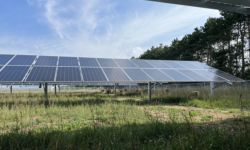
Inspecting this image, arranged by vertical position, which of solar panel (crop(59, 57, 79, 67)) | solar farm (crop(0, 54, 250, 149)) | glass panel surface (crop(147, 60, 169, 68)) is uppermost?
solar panel (crop(59, 57, 79, 67))

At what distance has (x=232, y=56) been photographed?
42.0 m

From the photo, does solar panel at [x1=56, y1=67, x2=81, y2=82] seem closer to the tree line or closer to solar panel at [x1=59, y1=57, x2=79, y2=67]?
solar panel at [x1=59, y1=57, x2=79, y2=67]

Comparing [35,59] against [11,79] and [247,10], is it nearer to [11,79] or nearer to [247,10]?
[11,79]

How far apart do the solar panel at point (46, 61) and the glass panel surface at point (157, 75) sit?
5471 millimetres

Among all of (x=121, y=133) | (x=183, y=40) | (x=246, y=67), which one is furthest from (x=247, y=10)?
(x=183, y=40)

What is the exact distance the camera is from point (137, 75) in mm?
18812

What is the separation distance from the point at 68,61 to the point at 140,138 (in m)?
14.9

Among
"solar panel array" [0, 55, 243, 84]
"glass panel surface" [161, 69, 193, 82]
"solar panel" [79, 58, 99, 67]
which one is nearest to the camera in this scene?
"solar panel array" [0, 55, 243, 84]

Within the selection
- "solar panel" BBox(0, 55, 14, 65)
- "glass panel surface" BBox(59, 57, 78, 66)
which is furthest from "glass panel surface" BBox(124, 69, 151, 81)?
"solar panel" BBox(0, 55, 14, 65)

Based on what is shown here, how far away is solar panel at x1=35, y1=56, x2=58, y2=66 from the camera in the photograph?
62.2ft

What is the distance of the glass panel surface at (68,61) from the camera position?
781 inches

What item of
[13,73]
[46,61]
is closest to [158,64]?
[46,61]

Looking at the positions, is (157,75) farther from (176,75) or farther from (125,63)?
(125,63)

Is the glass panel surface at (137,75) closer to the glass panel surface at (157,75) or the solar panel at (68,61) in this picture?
the glass panel surface at (157,75)
